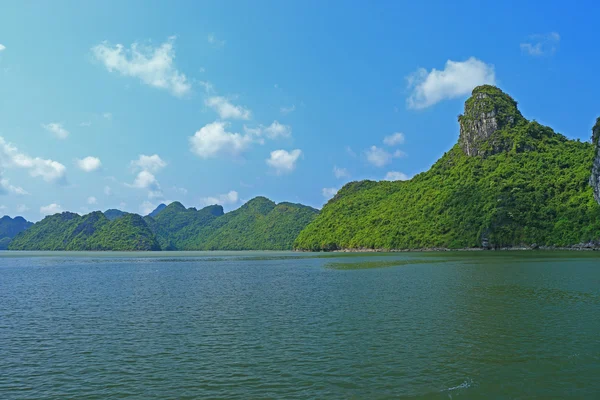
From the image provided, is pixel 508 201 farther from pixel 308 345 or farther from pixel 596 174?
pixel 308 345

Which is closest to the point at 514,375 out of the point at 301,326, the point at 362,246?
the point at 301,326

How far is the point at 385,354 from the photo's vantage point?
19.5m

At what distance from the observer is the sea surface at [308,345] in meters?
15.6

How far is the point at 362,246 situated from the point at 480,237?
52.8m

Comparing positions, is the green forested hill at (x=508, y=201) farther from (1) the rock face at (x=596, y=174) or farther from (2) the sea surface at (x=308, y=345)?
(2) the sea surface at (x=308, y=345)

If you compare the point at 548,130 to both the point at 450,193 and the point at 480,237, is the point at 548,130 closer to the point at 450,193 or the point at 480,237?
the point at 450,193

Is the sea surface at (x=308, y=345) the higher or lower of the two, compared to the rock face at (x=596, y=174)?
lower

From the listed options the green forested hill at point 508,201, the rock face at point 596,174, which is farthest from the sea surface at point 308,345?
the green forested hill at point 508,201

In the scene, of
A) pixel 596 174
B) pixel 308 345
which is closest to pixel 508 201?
pixel 596 174

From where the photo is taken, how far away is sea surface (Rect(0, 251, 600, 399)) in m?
15.6

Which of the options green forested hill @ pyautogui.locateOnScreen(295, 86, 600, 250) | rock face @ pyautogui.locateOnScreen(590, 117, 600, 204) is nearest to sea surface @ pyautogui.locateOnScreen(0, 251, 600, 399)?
rock face @ pyautogui.locateOnScreen(590, 117, 600, 204)

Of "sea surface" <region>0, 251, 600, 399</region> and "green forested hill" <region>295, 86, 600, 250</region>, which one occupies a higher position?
"green forested hill" <region>295, 86, 600, 250</region>

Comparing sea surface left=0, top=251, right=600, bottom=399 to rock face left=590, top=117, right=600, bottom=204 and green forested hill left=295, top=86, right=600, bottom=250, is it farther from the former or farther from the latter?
green forested hill left=295, top=86, right=600, bottom=250

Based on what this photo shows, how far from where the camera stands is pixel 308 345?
846 inches
